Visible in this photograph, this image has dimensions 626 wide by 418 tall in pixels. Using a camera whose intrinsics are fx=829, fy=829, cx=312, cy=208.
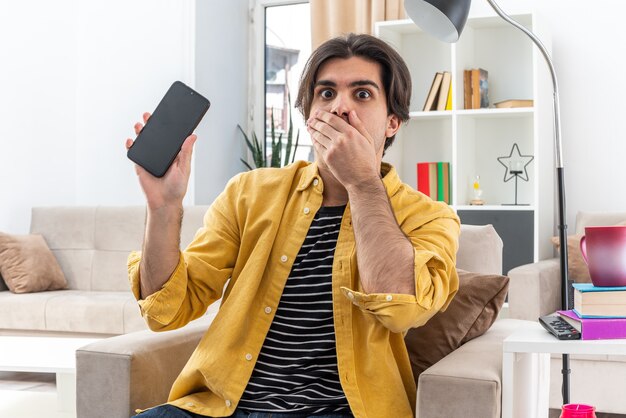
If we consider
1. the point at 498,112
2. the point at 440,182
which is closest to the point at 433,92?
the point at 498,112

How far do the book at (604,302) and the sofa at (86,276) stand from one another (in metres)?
2.55

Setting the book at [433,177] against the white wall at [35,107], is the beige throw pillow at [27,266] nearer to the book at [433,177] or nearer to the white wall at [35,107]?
the white wall at [35,107]

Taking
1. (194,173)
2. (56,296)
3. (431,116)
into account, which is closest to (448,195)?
(431,116)

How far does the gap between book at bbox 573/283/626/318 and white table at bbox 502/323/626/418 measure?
0.17 feet

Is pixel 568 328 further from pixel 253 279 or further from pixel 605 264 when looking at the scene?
pixel 253 279

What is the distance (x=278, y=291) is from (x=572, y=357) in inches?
74.3

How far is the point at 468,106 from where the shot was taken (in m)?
4.51

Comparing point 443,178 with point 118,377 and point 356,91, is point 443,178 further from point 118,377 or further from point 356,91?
point 118,377

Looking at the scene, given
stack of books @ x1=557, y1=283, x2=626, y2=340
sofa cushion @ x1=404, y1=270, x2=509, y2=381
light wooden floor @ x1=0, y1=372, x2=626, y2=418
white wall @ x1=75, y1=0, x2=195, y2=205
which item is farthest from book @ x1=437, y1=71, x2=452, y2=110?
stack of books @ x1=557, y1=283, x2=626, y2=340

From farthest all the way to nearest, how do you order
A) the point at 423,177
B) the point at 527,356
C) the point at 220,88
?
the point at 220,88 < the point at 423,177 < the point at 527,356

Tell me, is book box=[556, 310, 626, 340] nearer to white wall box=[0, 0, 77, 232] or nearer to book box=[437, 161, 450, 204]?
book box=[437, 161, 450, 204]

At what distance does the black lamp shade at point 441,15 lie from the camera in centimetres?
180

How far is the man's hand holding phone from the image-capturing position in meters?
1.52

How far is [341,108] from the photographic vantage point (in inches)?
64.2
